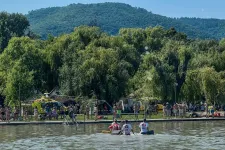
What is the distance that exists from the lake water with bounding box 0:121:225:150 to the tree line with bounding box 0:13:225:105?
2039 centimetres

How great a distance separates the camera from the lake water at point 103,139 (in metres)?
35.3

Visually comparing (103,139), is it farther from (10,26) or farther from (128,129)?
(10,26)

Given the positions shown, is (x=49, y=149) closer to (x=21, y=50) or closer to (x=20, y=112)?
(x=20, y=112)

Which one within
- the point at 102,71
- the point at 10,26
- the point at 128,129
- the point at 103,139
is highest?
the point at 10,26

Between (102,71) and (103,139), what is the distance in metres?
31.9

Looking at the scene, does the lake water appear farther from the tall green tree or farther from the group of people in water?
the tall green tree

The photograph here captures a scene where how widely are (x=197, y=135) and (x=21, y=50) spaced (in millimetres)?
42213

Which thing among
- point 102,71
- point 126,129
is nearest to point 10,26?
point 102,71

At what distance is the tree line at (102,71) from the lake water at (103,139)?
2039 cm

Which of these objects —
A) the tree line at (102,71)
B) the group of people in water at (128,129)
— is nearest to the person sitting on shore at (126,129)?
the group of people in water at (128,129)

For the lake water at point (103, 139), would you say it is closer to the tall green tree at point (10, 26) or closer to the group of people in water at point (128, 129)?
the group of people in water at point (128, 129)

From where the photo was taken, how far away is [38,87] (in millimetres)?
80562

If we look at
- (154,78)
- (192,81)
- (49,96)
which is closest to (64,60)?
(49,96)

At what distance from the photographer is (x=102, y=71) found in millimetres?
72062
